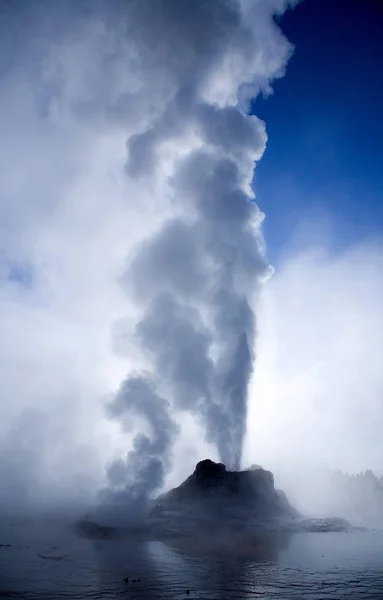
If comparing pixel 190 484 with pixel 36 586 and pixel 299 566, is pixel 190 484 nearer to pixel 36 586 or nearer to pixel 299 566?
pixel 299 566

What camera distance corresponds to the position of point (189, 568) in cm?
2245

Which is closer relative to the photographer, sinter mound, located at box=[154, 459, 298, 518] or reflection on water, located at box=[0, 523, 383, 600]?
reflection on water, located at box=[0, 523, 383, 600]

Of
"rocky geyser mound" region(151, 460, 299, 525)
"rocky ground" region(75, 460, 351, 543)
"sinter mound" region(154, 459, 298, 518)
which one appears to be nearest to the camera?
"rocky ground" region(75, 460, 351, 543)

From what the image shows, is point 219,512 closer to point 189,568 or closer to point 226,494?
point 226,494

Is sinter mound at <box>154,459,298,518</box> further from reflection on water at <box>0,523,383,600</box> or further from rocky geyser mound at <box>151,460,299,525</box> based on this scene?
reflection on water at <box>0,523,383,600</box>

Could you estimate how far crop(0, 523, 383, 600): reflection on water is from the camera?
17375 mm

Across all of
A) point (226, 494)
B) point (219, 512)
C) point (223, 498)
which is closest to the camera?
point (219, 512)

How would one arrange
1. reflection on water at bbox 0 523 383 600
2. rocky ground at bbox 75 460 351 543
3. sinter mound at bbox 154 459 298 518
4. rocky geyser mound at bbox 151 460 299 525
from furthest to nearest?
sinter mound at bbox 154 459 298 518
rocky geyser mound at bbox 151 460 299 525
rocky ground at bbox 75 460 351 543
reflection on water at bbox 0 523 383 600

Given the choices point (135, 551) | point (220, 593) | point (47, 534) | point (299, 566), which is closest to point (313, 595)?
point (220, 593)

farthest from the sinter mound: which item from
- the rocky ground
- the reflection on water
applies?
the reflection on water

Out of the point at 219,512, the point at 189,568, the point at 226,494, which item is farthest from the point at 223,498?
the point at 189,568

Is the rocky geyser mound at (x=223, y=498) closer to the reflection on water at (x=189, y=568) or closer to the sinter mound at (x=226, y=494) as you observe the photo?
the sinter mound at (x=226, y=494)

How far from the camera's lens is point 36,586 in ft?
58.2

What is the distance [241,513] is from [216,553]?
605 inches
